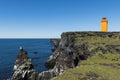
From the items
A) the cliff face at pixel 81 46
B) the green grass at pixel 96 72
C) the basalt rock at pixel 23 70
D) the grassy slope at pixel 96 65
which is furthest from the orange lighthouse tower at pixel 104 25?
the basalt rock at pixel 23 70

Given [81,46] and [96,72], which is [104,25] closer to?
[81,46]

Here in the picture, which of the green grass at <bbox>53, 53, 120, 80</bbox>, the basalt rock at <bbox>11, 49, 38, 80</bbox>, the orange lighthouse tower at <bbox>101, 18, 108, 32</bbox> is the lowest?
the basalt rock at <bbox>11, 49, 38, 80</bbox>

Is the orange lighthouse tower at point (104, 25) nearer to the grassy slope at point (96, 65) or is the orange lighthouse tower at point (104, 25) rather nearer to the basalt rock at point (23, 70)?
the grassy slope at point (96, 65)

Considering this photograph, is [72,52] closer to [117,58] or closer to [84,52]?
[84,52]

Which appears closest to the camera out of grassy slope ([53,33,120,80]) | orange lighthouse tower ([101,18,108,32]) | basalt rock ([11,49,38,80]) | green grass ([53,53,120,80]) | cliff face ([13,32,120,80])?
green grass ([53,53,120,80])

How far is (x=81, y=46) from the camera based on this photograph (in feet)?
230

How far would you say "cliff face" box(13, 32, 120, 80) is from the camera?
67312mm

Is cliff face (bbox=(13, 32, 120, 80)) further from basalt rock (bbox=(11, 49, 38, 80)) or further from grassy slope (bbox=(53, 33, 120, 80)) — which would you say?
basalt rock (bbox=(11, 49, 38, 80))

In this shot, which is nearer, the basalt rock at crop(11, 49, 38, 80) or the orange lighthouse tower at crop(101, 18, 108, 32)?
the orange lighthouse tower at crop(101, 18, 108, 32)

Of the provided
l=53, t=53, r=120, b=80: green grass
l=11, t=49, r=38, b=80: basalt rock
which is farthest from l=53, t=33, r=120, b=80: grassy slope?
l=11, t=49, r=38, b=80: basalt rock

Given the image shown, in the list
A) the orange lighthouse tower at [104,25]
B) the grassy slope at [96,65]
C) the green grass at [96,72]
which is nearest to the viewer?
the green grass at [96,72]

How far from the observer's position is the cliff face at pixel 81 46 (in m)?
67.3

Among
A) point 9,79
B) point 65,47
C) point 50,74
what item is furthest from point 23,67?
point 65,47

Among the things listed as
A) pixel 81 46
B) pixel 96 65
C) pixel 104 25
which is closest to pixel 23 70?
pixel 81 46
